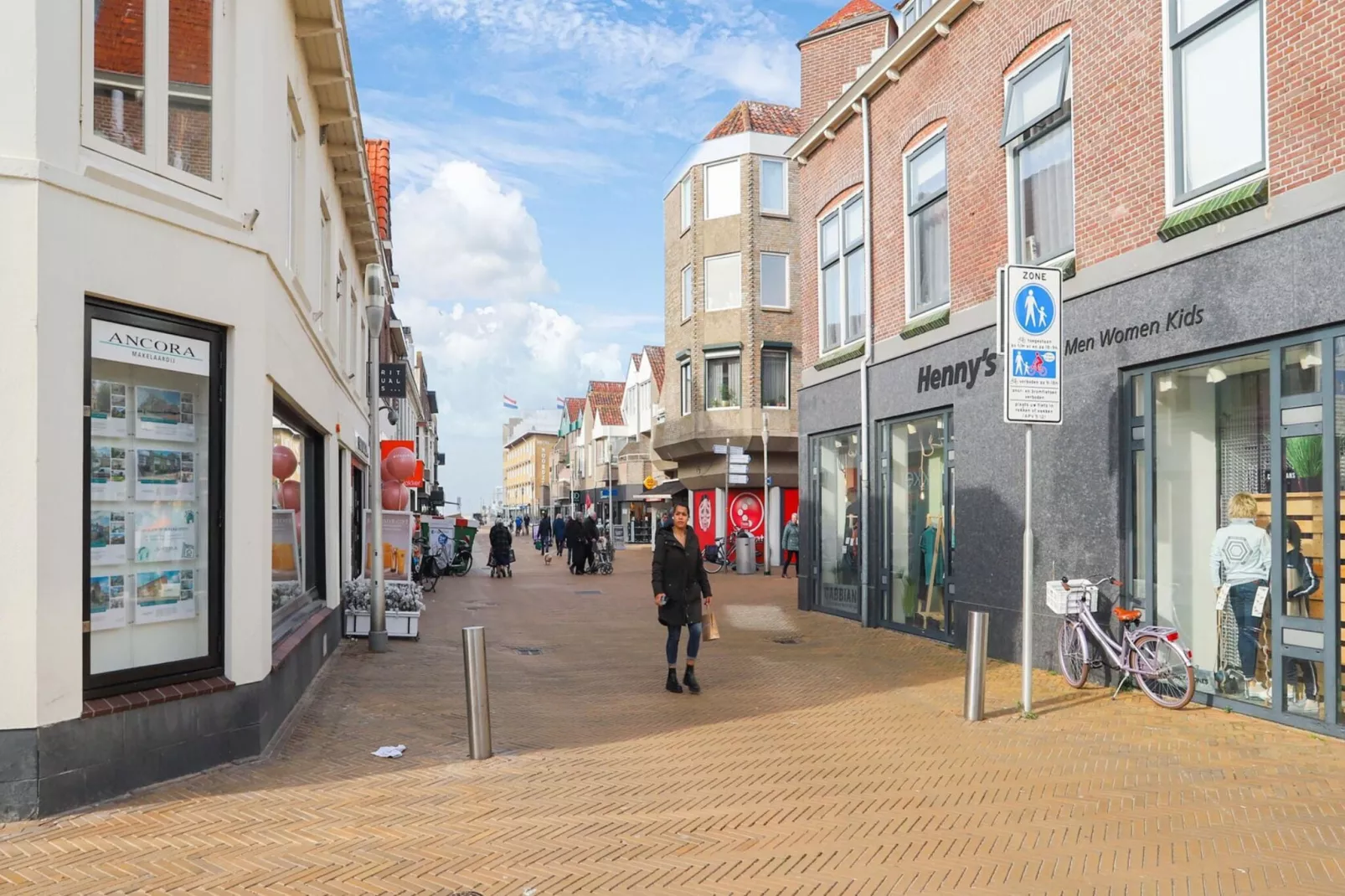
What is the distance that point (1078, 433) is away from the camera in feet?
34.8

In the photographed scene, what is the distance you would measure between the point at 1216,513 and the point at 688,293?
84.2 feet

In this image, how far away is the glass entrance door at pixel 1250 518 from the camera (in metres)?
7.68

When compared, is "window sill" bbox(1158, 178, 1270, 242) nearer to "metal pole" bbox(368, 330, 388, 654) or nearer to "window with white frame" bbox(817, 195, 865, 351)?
"window with white frame" bbox(817, 195, 865, 351)

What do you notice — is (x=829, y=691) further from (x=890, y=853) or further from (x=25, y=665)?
(x=25, y=665)

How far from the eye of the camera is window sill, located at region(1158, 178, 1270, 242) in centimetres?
825

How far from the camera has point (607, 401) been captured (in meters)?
70.4

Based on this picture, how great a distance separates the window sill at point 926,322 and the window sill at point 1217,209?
4209 millimetres

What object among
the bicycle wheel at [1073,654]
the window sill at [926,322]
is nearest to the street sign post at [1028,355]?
the bicycle wheel at [1073,654]

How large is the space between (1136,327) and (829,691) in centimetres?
447

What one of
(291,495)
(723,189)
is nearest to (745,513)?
(723,189)

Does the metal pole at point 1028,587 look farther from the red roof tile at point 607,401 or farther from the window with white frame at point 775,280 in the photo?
the red roof tile at point 607,401

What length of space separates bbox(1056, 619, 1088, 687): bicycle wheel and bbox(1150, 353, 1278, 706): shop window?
710mm

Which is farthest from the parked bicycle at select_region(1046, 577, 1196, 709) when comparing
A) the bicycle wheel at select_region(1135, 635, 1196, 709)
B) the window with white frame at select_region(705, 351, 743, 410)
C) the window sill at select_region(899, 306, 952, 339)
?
the window with white frame at select_region(705, 351, 743, 410)

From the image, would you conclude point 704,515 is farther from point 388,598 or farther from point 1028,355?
point 1028,355
